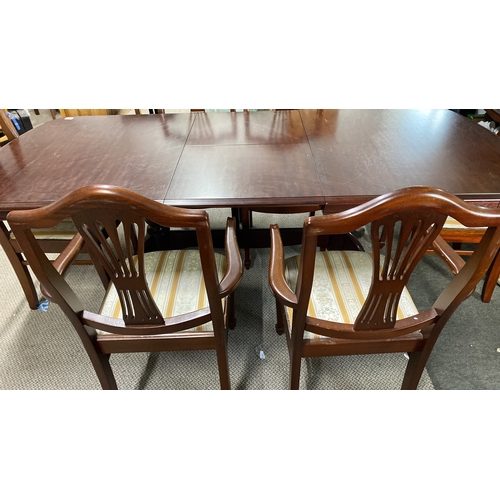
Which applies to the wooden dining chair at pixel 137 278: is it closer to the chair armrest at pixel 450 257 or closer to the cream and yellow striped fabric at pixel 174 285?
the cream and yellow striped fabric at pixel 174 285

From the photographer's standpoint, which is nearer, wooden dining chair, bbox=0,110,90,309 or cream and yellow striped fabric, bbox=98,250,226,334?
cream and yellow striped fabric, bbox=98,250,226,334

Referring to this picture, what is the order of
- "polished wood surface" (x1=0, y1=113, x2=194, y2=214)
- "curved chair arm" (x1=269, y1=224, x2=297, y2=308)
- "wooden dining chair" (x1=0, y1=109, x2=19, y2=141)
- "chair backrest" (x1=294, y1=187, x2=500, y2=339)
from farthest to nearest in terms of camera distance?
"wooden dining chair" (x1=0, y1=109, x2=19, y2=141) → "polished wood surface" (x1=0, y1=113, x2=194, y2=214) → "curved chair arm" (x1=269, y1=224, x2=297, y2=308) → "chair backrest" (x1=294, y1=187, x2=500, y2=339)

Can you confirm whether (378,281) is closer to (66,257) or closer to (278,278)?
(278,278)

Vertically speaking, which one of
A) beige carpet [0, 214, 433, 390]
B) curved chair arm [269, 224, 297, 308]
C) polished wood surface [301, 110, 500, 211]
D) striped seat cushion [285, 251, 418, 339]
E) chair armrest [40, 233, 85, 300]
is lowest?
beige carpet [0, 214, 433, 390]

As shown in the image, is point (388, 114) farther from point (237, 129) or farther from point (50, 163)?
point (50, 163)

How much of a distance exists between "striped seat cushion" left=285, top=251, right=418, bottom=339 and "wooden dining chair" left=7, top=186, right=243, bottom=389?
0.29m

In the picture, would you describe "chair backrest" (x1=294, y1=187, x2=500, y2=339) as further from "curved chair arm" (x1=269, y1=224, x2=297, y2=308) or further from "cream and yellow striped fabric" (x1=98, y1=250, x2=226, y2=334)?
"cream and yellow striped fabric" (x1=98, y1=250, x2=226, y2=334)

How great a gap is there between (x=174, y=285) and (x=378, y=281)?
708 mm

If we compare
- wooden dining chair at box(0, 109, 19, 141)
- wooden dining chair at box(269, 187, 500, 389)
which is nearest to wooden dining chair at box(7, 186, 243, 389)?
wooden dining chair at box(269, 187, 500, 389)

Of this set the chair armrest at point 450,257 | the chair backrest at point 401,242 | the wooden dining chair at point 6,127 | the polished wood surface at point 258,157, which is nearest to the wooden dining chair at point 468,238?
the chair armrest at point 450,257

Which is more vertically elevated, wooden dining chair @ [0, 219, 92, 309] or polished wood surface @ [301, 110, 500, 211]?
polished wood surface @ [301, 110, 500, 211]

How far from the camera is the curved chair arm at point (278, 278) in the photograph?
881 mm

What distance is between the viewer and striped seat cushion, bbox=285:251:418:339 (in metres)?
1.05
